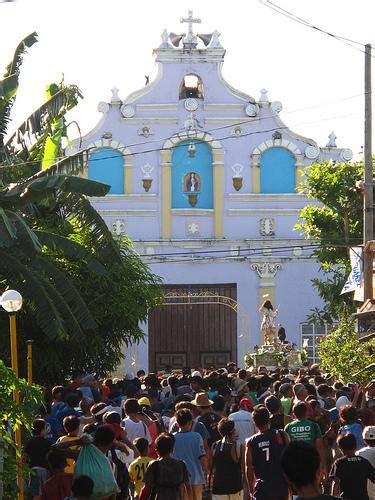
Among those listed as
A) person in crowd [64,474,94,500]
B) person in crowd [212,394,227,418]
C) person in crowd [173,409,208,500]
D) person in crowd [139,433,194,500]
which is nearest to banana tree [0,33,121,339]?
person in crowd [212,394,227,418]

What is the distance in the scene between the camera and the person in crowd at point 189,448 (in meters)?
12.8

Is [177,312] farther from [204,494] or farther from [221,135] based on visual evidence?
[204,494]

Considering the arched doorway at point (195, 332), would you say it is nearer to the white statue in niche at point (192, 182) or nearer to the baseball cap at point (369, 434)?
the white statue in niche at point (192, 182)

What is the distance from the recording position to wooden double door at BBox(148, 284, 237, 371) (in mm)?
40812

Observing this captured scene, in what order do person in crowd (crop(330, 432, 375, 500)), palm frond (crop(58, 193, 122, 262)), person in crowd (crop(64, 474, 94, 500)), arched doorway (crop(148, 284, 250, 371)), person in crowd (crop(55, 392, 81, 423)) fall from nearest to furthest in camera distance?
person in crowd (crop(64, 474, 94, 500)) → person in crowd (crop(330, 432, 375, 500)) → person in crowd (crop(55, 392, 81, 423)) → palm frond (crop(58, 193, 122, 262)) → arched doorway (crop(148, 284, 250, 371))

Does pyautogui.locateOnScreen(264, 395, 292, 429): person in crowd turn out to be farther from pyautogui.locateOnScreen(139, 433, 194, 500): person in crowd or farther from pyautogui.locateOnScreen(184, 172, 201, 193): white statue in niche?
pyautogui.locateOnScreen(184, 172, 201, 193): white statue in niche

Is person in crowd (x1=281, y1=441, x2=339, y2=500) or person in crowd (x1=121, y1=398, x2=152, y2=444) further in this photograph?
person in crowd (x1=121, y1=398, x2=152, y2=444)

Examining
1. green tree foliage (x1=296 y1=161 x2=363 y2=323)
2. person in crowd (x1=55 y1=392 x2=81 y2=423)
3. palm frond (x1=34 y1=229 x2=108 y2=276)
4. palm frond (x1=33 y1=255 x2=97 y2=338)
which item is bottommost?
person in crowd (x1=55 y1=392 x2=81 y2=423)

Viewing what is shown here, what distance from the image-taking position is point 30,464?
11.7 meters

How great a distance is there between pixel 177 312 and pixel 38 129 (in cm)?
1899

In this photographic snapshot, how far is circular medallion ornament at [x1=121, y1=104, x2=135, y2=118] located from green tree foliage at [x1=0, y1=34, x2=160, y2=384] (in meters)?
13.9

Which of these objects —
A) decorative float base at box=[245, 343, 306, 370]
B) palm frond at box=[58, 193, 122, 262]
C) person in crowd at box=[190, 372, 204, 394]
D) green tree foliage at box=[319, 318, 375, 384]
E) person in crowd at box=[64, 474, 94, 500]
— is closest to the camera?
person in crowd at box=[64, 474, 94, 500]

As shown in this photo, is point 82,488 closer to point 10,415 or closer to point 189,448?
point 10,415

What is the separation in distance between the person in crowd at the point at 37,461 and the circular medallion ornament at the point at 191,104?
29351 mm
